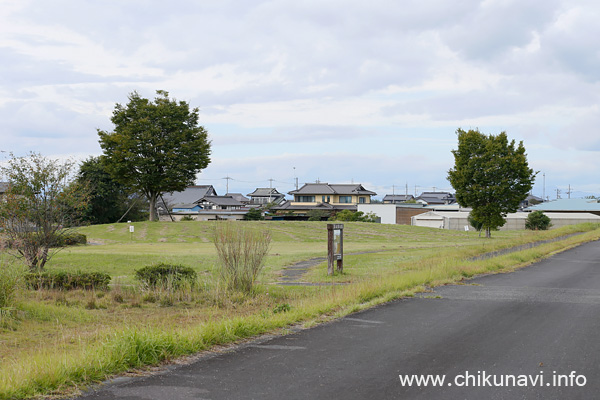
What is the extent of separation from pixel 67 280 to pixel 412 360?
10.8 m

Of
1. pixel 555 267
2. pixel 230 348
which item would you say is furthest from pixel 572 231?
pixel 230 348

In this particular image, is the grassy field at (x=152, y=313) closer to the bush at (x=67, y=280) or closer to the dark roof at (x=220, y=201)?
the bush at (x=67, y=280)

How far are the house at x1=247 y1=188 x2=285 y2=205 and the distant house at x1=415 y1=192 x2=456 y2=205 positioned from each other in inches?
1458

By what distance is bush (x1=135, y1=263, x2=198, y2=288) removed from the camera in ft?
47.8

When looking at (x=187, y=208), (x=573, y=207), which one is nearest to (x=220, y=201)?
(x=187, y=208)

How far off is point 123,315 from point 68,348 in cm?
383

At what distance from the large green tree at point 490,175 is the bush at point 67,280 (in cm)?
3412

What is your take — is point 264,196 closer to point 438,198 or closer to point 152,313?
point 438,198

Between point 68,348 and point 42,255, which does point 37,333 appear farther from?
point 42,255

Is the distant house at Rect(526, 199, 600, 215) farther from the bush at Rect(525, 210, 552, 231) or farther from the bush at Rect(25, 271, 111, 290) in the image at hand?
the bush at Rect(25, 271, 111, 290)

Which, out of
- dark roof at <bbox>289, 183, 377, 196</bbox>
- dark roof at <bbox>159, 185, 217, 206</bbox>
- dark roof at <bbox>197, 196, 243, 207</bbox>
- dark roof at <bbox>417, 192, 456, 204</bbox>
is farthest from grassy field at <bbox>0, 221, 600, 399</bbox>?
dark roof at <bbox>417, 192, 456, 204</bbox>

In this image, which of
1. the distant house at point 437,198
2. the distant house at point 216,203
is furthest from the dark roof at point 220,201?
the distant house at point 437,198

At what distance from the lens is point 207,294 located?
13508mm

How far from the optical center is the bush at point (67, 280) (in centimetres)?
→ 1449
